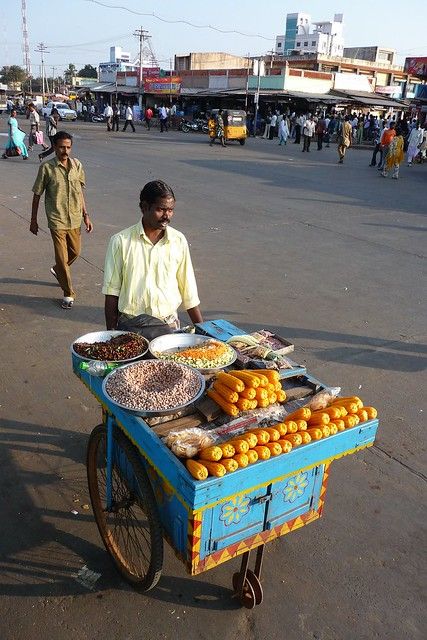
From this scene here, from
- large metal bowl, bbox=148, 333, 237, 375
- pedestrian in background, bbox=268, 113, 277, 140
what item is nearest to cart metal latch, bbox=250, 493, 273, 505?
large metal bowl, bbox=148, 333, 237, 375

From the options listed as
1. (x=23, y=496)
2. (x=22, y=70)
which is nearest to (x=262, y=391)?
(x=23, y=496)

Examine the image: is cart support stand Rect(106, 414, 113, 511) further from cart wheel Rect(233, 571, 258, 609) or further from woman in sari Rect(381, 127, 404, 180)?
woman in sari Rect(381, 127, 404, 180)

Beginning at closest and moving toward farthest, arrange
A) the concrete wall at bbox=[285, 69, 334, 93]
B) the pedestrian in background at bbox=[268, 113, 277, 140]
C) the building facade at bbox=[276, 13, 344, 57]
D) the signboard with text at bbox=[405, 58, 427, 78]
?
the signboard with text at bbox=[405, 58, 427, 78] < the pedestrian in background at bbox=[268, 113, 277, 140] < the concrete wall at bbox=[285, 69, 334, 93] < the building facade at bbox=[276, 13, 344, 57]

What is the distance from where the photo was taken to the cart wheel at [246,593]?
2545 mm

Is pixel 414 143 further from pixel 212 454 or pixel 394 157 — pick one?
pixel 212 454

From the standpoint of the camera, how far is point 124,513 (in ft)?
9.32

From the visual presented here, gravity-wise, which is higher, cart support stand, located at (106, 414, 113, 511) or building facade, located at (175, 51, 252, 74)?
building facade, located at (175, 51, 252, 74)

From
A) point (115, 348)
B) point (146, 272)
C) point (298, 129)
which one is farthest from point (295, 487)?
point (298, 129)

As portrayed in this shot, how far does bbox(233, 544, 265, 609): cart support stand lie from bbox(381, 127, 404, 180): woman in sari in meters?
17.1

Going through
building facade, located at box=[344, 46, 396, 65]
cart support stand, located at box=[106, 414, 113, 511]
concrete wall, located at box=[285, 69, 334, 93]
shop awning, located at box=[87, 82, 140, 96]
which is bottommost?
cart support stand, located at box=[106, 414, 113, 511]

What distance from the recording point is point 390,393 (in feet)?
15.1

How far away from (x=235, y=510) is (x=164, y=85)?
53499 mm

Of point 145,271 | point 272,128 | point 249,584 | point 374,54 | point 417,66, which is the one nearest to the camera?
point 249,584

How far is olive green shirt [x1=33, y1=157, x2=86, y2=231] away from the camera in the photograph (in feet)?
19.0
